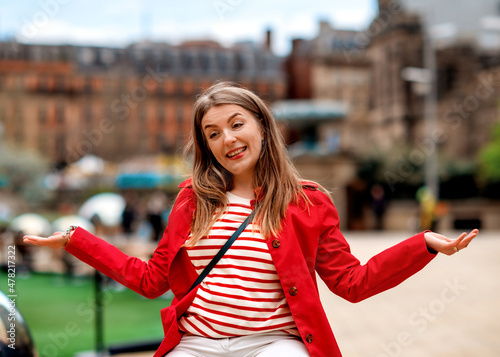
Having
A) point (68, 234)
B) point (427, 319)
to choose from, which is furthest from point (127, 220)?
point (68, 234)

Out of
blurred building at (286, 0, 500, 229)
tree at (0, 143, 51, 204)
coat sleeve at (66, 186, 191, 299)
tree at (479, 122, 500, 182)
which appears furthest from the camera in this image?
tree at (0, 143, 51, 204)

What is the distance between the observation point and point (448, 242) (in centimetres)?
209

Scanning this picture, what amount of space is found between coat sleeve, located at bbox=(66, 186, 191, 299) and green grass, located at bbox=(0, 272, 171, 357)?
335 centimetres

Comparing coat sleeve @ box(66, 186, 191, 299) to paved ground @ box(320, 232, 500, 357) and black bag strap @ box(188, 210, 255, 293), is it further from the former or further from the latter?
paved ground @ box(320, 232, 500, 357)

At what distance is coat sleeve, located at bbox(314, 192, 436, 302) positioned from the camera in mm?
2154

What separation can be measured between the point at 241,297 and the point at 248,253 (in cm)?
16

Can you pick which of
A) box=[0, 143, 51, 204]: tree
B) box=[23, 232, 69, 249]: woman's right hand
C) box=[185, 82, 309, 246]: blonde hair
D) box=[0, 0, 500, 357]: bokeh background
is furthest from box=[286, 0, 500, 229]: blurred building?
box=[23, 232, 69, 249]: woman's right hand

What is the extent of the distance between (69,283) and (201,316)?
32.0 feet

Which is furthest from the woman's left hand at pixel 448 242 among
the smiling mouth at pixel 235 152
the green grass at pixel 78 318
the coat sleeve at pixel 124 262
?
the green grass at pixel 78 318

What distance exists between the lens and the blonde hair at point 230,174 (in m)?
2.29

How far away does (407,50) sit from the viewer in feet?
164

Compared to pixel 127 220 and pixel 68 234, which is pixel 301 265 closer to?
pixel 68 234

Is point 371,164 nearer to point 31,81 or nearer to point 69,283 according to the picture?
point 69,283

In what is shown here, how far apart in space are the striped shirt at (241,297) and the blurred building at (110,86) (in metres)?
53.9
